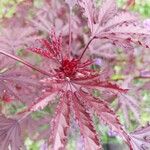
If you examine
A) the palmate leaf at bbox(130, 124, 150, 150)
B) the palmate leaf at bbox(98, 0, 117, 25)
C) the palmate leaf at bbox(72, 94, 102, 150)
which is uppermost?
the palmate leaf at bbox(98, 0, 117, 25)

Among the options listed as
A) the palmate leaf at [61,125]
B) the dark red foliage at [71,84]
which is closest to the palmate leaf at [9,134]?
the dark red foliage at [71,84]

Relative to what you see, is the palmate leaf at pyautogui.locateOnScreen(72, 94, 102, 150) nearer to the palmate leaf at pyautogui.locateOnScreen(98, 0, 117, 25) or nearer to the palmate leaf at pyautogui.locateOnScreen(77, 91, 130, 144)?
the palmate leaf at pyautogui.locateOnScreen(77, 91, 130, 144)

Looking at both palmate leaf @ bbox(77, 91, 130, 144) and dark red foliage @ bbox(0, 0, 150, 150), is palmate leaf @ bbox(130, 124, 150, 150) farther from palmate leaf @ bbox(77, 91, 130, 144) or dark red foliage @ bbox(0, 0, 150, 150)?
palmate leaf @ bbox(77, 91, 130, 144)

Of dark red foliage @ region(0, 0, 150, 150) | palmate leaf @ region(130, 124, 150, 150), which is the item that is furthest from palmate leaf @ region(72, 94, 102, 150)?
palmate leaf @ region(130, 124, 150, 150)

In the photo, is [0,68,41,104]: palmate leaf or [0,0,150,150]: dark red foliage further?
[0,68,41,104]: palmate leaf

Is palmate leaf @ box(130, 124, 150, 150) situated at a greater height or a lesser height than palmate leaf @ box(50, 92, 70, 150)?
lesser

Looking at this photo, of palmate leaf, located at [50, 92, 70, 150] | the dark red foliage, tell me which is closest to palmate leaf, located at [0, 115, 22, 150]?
the dark red foliage

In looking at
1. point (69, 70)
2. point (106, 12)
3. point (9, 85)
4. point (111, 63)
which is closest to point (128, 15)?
point (106, 12)

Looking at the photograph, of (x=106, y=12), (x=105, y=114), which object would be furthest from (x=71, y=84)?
(x=106, y=12)

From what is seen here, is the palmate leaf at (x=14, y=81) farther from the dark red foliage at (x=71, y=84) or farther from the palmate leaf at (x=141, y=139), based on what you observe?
the palmate leaf at (x=141, y=139)

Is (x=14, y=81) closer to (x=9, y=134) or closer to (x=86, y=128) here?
(x=9, y=134)
